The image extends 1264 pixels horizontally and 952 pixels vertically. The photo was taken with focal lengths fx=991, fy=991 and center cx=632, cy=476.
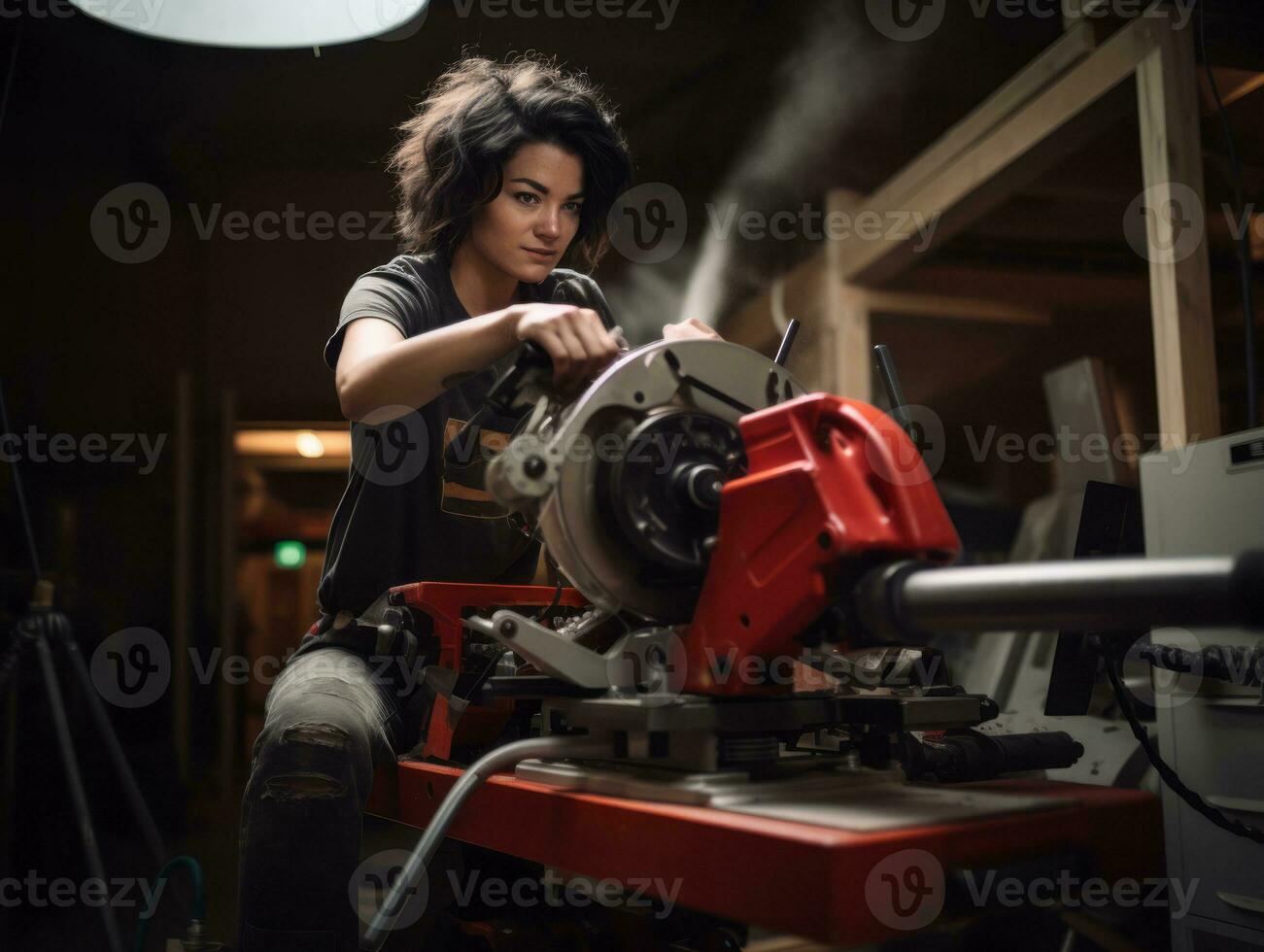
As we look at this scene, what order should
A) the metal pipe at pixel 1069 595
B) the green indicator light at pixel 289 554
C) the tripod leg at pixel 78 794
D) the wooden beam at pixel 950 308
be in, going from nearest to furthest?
Result: the metal pipe at pixel 1069 595, the tripod leg at pixel 78 794, the wooden beam at pixel 950 308, the green indicator light at pixel 289 554

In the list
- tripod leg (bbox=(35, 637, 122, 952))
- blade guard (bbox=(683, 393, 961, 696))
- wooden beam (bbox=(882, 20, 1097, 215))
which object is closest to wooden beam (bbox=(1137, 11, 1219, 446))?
wooden beam (bbox=(882, 20, 1097, 215))

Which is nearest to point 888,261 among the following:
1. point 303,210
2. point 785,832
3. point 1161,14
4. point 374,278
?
point 1161,14

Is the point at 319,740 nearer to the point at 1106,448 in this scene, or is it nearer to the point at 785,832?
the point at 785,832

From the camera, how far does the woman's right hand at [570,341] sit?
0.89 metres

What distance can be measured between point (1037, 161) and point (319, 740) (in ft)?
6.04

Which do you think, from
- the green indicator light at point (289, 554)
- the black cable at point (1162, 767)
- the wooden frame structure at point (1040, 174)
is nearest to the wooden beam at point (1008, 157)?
the wooden frame structure at point (1040, 174)

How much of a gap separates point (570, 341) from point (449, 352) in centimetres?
17

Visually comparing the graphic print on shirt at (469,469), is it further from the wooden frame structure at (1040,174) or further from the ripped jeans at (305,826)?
the wooden frame structure at (1040,174)

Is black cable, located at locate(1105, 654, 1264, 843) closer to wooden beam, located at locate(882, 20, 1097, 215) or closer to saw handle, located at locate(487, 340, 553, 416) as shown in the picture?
saw handle, located at locate(487, 340, 553, 416)

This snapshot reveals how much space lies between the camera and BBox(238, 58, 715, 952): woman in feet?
3.05

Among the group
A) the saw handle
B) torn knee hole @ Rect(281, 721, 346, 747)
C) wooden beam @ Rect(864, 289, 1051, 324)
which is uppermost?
wooden beam @ Rect(864, 289, 1051, 324)

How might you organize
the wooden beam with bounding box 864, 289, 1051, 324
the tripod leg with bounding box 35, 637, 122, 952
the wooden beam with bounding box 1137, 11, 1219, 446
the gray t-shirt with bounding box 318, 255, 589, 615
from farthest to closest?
the wooden beam with bounding box 864, 289, 1051, 324 → the tripod leg with bounding box 35, 637, 122, 952 → the wooden beam with bounding box 1137, 11, 1219, 446 → the gray t-shirt with bounding box 318, 255, 589, 615

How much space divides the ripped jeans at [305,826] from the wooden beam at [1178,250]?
4.25 feet

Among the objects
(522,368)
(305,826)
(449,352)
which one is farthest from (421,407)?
(305,826)
